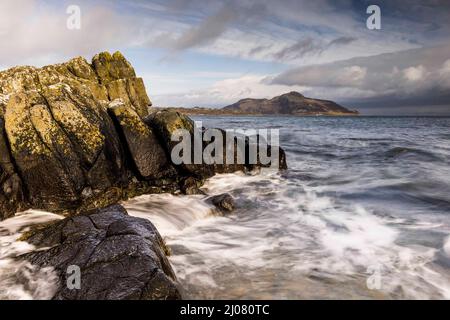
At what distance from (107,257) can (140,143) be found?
21.7 feet

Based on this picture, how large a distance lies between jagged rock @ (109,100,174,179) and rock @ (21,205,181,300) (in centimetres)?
466

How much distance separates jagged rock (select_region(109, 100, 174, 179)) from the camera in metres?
11.3

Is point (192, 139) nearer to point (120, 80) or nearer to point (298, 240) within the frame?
point (298, 240)

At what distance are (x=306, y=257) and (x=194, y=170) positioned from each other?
667 cm

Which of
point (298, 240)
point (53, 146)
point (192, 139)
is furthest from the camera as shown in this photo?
point (192, 139)

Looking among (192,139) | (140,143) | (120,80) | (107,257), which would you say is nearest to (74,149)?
(140,143)

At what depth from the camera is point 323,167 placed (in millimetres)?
18906

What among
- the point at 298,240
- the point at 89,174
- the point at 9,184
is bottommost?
the point at 298,240

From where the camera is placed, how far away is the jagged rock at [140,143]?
37.2ft

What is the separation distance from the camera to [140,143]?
37.4 feet

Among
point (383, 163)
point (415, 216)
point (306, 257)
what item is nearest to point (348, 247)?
point (306, 257)

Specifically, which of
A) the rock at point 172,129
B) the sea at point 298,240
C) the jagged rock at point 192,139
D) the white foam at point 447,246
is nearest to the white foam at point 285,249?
the sea at point 298,240

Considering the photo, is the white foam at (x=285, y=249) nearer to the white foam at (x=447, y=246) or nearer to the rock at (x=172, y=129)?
the white foam at (x=447, y=246)
